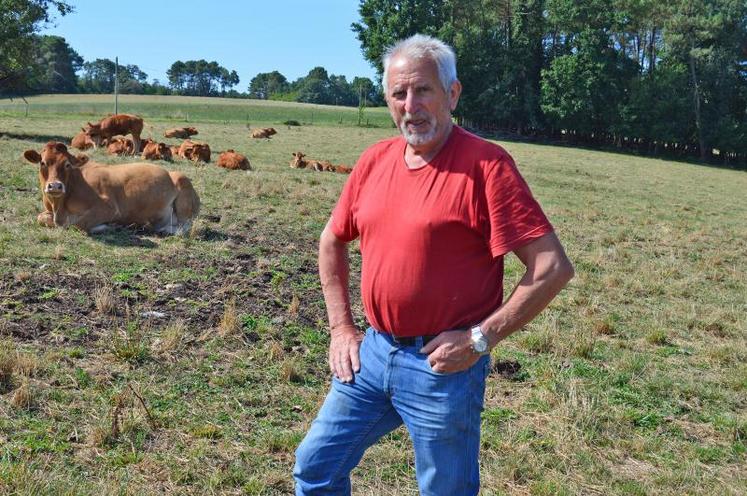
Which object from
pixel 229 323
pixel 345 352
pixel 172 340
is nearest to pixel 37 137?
pixel 229 323

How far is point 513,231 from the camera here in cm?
246

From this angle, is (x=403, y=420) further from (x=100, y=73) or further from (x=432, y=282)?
(x=100, y=73)

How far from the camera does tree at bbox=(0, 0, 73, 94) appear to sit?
23.5 metres

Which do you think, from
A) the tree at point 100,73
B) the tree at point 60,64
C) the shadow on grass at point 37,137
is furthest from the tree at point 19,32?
the tree at point 100,73

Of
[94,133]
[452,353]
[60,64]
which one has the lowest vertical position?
[452,353]

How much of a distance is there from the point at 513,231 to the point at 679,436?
2.93m

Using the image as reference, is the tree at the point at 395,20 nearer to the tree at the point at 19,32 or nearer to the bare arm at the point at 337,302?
the tree at the point at 19,32

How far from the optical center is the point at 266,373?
5.11m

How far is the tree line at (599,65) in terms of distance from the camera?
4812 centimetres

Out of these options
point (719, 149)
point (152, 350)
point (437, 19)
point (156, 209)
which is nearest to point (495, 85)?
point (437, 19)

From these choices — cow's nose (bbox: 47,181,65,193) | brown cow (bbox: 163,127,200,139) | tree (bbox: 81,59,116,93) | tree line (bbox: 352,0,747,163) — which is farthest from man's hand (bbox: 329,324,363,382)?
tree (bbox: 81,59,116,93)

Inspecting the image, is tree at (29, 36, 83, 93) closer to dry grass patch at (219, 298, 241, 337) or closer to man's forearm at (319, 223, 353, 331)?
dry grass patch at (219, 298, 241, 337)

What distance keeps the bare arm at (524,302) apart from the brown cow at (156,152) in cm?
1618

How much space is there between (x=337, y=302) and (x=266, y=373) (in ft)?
7.17
